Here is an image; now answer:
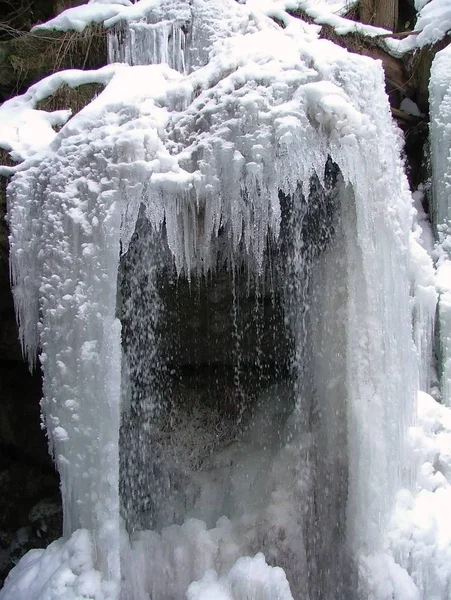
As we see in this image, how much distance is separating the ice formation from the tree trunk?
1.32 metres

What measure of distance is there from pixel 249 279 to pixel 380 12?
253 cm

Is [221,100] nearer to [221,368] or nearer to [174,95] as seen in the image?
[174,95]

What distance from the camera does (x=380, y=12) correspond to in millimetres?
4930

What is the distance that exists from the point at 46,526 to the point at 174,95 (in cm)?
333

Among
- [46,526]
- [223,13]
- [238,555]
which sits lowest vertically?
[46,526]

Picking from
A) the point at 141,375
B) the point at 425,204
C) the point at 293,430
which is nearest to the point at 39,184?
the point at 141,375

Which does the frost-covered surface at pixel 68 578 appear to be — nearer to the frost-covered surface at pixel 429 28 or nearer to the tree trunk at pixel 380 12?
the frost-covered surface at pixel 429 28

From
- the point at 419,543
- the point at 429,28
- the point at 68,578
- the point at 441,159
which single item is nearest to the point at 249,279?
the point at 441,159

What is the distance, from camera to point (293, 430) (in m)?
3.99

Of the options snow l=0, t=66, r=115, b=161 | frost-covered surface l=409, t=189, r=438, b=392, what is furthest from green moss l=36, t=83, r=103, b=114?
frost-covered surface l=409, t=189, r=438, b=392

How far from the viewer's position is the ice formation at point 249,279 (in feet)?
9.95

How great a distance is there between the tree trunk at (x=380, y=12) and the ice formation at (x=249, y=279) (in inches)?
52.1

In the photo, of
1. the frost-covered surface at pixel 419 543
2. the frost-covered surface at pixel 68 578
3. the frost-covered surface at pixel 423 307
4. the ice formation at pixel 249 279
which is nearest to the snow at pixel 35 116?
the ice formation at pixel 249 279

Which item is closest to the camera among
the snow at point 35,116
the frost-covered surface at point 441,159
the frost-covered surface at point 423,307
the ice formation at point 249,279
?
the ice formation at point 249,279
